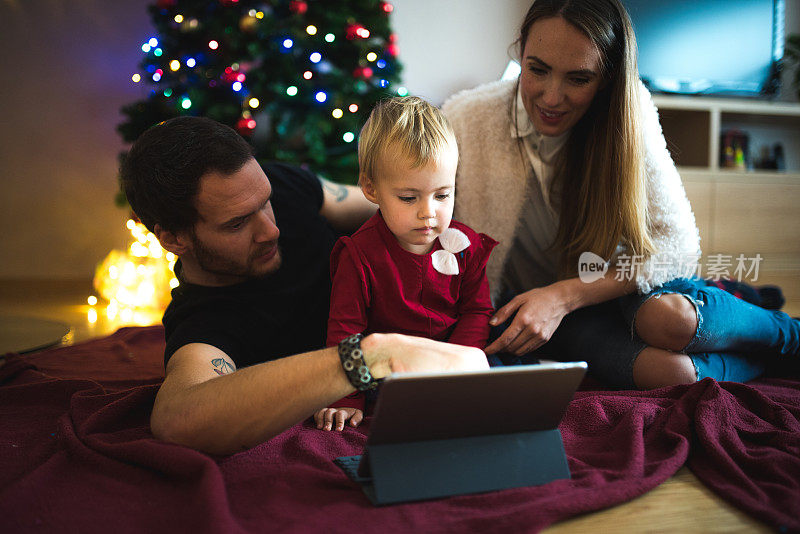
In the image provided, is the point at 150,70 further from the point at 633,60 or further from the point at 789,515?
the point at 789,515

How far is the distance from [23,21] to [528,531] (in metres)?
3.63

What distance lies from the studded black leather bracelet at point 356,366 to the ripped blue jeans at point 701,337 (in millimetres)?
466

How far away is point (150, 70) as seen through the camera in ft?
8.87

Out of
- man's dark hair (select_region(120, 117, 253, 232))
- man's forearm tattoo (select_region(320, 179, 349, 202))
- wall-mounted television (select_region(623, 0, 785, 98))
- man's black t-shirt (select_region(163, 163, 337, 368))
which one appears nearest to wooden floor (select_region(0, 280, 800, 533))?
man's black t-shirt (select_region(163, 163, 337, 368))

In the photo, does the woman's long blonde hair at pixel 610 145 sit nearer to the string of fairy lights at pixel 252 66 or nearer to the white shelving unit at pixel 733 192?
the string of fairy lights at pixel 252 66

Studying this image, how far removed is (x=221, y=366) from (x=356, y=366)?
32cm

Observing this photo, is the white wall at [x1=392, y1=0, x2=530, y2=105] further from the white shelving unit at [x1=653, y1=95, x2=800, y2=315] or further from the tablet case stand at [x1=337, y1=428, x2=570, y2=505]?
the tablet case stand at [x1=337, y1=428, x2=570, y2=505]

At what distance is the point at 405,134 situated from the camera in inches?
43.0

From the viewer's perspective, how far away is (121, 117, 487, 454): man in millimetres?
927

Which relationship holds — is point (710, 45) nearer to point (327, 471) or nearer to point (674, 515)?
point (674, 515)

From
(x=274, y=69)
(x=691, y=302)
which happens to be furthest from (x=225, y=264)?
(x=274, y=69)

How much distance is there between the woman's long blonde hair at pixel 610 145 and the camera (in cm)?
136

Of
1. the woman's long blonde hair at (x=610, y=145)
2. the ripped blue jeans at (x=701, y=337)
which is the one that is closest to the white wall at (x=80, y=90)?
the woman's long blonde hair at (x=610, y=145)

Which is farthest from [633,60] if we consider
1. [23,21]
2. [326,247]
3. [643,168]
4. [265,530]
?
[23,21]
